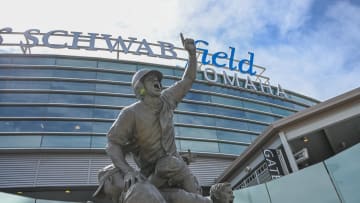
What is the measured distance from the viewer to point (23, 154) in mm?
20047

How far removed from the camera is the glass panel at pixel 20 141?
20.1 metres

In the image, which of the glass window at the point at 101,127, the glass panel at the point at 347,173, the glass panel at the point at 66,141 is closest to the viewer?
the glass panel at the point at 347,173

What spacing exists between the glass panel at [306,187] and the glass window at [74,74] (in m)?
20.1

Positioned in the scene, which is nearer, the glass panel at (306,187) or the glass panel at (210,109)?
the glass panel at (306,187)

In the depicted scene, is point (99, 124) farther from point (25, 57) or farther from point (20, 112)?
point (25, 57)

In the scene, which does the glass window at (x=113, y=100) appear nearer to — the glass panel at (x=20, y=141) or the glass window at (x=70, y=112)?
the glass window at (x=70, y=112)

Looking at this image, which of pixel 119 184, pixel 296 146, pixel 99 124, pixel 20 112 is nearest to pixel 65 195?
pixel 99 124

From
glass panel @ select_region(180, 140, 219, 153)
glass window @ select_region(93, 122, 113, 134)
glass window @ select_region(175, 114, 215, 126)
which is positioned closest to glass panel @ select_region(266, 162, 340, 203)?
glass panel @ select_region(180, 140, 219, 153)

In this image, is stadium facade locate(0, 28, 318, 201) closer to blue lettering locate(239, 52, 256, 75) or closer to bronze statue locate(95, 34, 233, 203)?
blue lettering locate(239, 52, 256, 75)

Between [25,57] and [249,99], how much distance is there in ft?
64.3

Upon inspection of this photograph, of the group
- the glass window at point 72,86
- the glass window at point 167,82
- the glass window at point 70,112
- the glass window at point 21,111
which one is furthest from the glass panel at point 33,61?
the glass window at point 167,82

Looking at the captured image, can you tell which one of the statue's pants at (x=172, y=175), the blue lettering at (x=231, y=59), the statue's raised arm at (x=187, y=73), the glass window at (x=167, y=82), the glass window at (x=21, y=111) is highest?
the blue lettering at (x=231, y=59)

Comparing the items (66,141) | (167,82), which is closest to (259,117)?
(167,82)

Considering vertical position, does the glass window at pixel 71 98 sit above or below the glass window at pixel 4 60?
below
